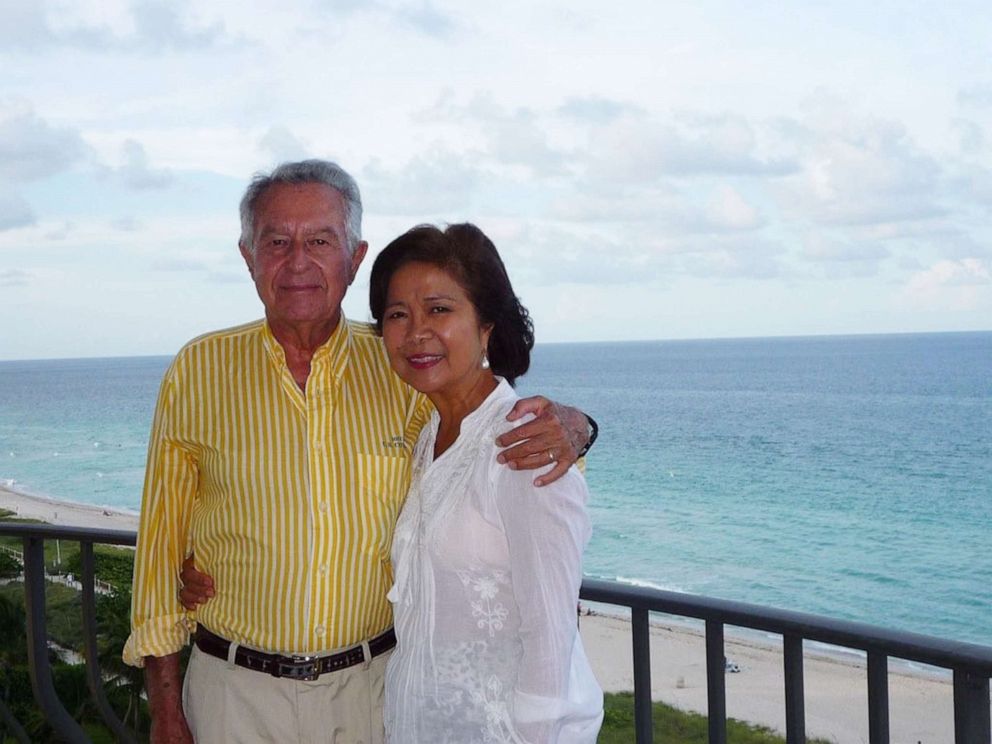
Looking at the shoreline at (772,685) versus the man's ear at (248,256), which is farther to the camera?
the shoreline at (772,685)

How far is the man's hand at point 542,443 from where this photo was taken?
1.69 metres

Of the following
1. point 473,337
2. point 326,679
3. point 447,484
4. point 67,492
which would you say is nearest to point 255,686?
point 326,679

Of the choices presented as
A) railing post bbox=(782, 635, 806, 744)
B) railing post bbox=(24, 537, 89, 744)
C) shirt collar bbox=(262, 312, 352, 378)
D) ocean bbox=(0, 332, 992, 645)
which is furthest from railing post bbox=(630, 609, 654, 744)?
ocean bbox=(0, 332, 992, 645)

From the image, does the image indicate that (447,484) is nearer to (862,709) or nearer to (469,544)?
(469,544)

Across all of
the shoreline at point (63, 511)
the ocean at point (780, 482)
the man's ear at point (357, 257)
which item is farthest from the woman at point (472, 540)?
the shoreline at point (63, 511)

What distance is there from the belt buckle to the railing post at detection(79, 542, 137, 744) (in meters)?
0.95

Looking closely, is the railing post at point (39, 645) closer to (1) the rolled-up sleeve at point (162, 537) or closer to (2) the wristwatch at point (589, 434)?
(1) the rolled-up sleeve at point (162, 537)

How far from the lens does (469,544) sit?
5.81 ft

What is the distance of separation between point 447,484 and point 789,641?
0.69 metres

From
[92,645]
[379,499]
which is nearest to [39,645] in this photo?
[92,645]

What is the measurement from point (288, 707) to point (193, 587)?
1.06 ft

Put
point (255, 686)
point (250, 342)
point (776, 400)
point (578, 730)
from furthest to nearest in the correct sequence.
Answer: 1. point (776, 400)
2. point (250, 342)
3. point (255, 686)
4. point (578, 730)

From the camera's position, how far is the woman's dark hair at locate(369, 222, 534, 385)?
1.93 meters

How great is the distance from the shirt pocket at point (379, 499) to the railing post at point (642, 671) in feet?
1.73
